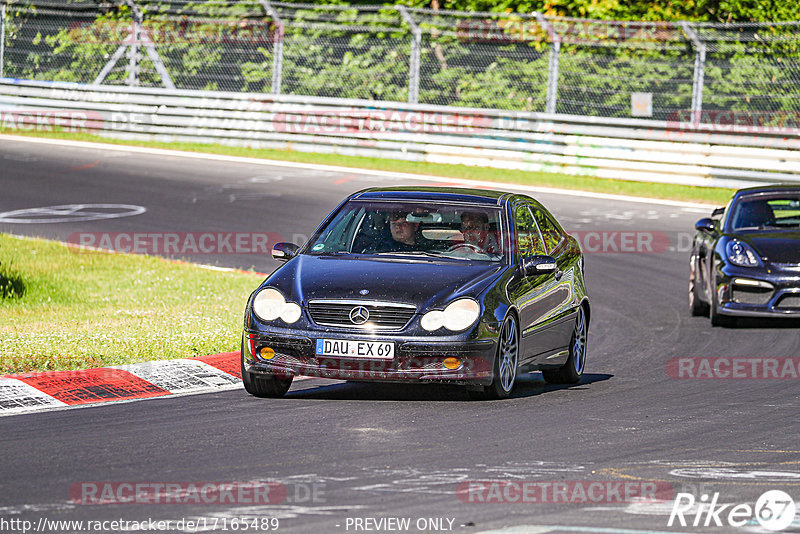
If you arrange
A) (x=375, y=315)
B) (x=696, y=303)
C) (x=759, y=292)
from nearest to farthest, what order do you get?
(x=375, y=315) → (x=759, y=292) → (x=696, y=303)

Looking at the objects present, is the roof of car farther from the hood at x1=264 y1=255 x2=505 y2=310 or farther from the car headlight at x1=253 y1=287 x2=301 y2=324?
the car headlight at x1=253 y1=287 x2=301 y2=324

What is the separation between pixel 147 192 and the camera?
23.0m

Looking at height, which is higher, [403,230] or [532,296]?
[403,230]

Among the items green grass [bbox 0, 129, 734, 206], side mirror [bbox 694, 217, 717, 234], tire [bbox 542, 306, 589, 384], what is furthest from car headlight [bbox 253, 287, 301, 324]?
green grass [bbox 0, 129, 734, 206]

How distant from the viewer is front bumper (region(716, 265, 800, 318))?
1322 cm

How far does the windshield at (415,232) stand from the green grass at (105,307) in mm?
1627

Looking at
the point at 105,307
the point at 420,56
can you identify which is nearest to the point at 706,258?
the point at 105,307

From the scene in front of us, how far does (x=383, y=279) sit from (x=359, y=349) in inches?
22.1

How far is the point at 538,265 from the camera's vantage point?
968cm

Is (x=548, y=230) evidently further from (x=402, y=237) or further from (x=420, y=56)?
(x=420, y=56)

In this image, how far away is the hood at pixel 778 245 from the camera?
44.0ft

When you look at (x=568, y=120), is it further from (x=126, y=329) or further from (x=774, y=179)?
(x=126, y=329)

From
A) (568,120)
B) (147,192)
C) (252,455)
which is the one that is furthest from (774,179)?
(252,455)

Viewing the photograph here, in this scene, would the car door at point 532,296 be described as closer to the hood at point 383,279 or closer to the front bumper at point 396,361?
the hood at point 383,279
